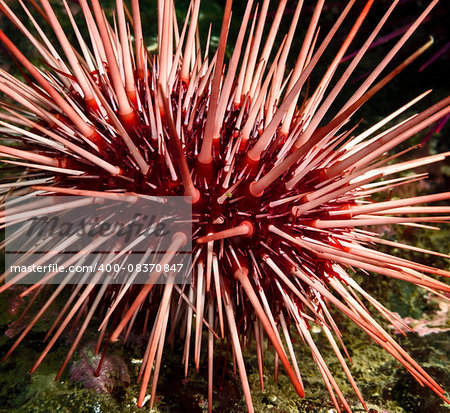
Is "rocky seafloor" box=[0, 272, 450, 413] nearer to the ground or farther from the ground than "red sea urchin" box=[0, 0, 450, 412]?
nearer to the ground

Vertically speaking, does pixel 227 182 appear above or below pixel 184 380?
above

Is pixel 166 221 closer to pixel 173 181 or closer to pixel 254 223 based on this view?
pixel 173 181

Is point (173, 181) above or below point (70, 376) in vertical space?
above

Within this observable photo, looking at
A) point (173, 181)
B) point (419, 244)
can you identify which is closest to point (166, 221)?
point (173, 181)

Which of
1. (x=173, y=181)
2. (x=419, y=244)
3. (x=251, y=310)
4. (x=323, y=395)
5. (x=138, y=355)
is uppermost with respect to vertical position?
(x=173, y=181)

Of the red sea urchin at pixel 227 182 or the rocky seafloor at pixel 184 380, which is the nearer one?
the red sea urchin at pixel 227 182

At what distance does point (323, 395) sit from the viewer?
117 cm

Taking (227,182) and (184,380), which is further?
(184,380)

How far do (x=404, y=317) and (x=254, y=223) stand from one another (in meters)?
0.96

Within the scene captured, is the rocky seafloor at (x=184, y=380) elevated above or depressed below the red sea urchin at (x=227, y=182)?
below

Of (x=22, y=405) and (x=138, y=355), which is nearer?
(x=22, y=405)

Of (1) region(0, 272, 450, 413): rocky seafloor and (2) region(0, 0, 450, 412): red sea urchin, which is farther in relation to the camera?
(1) region(0, 272, 450, 413): rocky seafloor

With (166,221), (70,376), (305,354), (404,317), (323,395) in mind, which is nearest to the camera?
(166,221)

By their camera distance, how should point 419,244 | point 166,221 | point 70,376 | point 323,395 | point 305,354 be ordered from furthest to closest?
point 419,244 → point 305,354 → point 323,395 → point 70,376 → point 166,221
